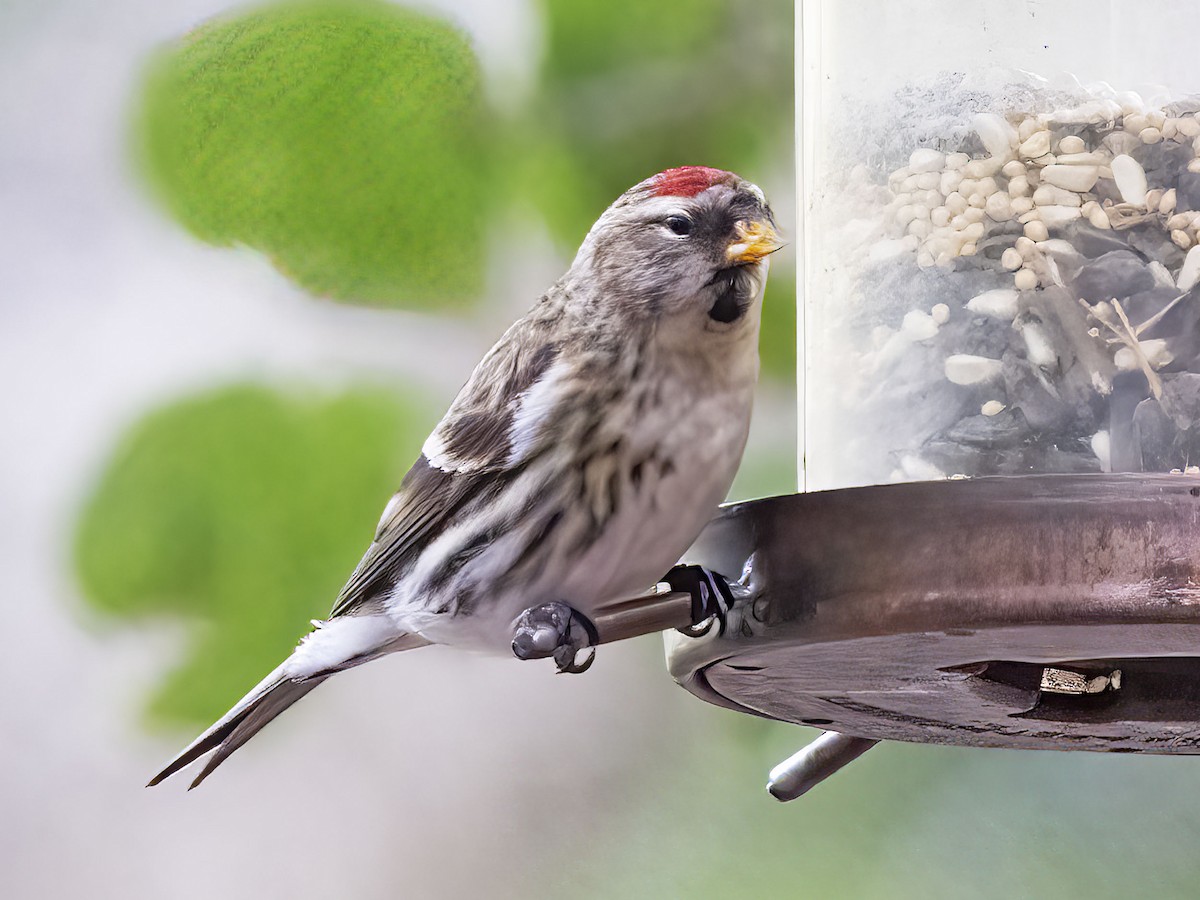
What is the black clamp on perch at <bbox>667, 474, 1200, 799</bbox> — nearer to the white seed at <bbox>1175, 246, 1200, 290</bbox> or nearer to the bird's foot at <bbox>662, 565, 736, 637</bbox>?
the bird's foot at <bbox>662, 565, 736, 637</bbox>

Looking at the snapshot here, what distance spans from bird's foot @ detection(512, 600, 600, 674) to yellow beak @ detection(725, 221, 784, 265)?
21 centimetres

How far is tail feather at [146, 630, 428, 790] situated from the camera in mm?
958

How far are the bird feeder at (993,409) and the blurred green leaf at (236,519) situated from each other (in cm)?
45

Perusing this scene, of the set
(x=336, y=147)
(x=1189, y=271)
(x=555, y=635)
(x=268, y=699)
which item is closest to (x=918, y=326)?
(x=1189, y=271)

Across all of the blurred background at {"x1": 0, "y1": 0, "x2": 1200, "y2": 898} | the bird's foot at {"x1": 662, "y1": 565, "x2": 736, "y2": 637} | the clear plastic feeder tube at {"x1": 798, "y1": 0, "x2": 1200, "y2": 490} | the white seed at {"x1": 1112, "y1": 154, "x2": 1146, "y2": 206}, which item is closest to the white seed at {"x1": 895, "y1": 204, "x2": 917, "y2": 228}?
the clear plastic feeder tube at {"x1": 798, "y1": 0, "x2": 1200, "y2": 490}

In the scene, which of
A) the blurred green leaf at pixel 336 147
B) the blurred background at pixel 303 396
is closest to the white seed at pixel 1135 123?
the blurred background at pixel 303 396

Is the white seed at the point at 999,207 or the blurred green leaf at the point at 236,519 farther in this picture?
the blurred green leaf at the point at 236,519

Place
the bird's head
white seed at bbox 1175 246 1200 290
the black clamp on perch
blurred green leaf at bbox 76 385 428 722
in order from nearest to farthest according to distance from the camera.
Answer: the black clamp on perch, white seed at bbox 1175 246 1200 290, the bird's head, blurred green leaf at bbox 76 385 428 722

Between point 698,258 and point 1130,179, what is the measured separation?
0.76ft

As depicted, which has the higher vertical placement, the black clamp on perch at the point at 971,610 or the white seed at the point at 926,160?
the white seed at the point at 926,160

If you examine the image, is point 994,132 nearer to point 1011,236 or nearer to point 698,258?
point 1011,236

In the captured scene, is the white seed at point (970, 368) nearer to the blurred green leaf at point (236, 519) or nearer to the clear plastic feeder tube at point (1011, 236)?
the clear plastic feeder tube at point (1011, 236)

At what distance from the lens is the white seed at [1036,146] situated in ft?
2.48

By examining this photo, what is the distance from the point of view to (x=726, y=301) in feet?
2.74
